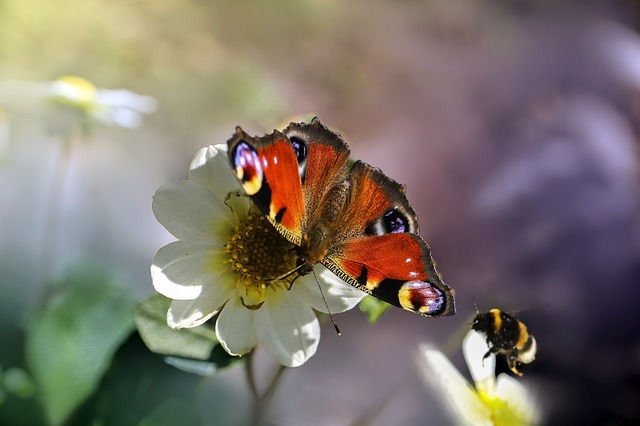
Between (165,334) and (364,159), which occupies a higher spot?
(364,159)

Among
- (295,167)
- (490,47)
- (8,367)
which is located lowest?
(8,367)

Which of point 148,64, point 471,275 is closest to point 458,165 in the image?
point 471,275

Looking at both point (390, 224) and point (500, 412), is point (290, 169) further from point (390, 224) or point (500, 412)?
point (500, 412)

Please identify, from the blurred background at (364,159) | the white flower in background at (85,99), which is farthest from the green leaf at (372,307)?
the white flower in background at (85,99)

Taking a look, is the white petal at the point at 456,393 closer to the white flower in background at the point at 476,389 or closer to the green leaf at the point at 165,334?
the white flower in background at the point at 476,389

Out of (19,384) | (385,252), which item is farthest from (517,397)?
(19,384)

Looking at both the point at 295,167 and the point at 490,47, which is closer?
the point at 295,167

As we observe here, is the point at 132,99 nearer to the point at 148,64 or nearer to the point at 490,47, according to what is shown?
the point at 148,64
